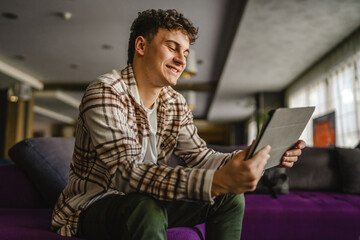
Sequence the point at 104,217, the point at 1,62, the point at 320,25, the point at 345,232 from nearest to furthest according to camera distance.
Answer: the point at 104,217 → the point at 345,232 → the point at 320,25 → the point at 1,62

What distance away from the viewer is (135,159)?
0.89 metres

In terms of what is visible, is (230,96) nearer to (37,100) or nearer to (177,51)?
(37,100)

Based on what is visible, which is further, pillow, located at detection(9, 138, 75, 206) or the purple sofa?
pillow, located at detection(9, 138, 75, 206)

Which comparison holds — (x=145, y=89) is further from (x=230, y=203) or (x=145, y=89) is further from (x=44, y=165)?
(x=44, y=165)

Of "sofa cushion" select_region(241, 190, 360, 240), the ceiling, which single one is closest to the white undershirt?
"sofa cushion" select_region(241, 190, 360, 240)

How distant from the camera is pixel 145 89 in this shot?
3.68ft

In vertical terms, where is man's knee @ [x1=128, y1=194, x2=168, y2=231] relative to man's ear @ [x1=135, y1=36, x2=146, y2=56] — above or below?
below

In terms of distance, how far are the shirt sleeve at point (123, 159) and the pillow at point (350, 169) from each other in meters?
1.83

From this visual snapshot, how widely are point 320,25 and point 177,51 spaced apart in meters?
3.89

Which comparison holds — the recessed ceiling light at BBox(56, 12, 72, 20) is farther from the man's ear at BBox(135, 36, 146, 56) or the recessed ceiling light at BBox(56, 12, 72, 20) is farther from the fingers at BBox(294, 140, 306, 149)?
the fingers at BBox(294, 140, 306, 149)

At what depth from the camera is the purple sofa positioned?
1241mm

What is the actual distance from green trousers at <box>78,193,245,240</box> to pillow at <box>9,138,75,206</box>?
21.1 inches

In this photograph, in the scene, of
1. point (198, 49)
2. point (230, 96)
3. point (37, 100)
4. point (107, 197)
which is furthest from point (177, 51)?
point (37, 100)

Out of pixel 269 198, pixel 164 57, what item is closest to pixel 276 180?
pixel 269 198
